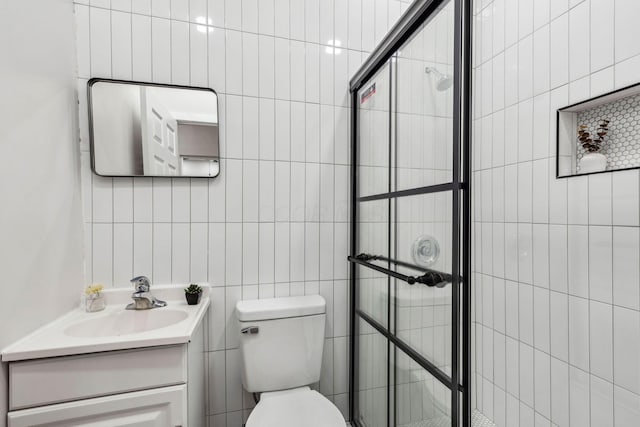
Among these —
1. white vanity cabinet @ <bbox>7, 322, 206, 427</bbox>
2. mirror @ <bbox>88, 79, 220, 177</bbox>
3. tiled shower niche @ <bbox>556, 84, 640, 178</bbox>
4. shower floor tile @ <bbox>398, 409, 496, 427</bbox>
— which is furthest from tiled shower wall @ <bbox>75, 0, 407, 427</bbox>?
tiled shower niche @ <bbox>556, 84, 640, 178</bbox>

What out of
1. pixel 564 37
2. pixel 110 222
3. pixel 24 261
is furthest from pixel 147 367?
pixel 564 37

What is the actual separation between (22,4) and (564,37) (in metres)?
1.94

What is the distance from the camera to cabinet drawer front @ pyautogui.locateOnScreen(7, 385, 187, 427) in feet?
2.97

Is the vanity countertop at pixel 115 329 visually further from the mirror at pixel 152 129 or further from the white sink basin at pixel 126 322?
the mirror at pixel 152 129

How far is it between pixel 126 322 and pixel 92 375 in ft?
0.99

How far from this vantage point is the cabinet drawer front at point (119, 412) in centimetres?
91

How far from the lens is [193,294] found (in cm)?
133

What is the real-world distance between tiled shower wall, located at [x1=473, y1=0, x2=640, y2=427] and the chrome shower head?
0.65 meters

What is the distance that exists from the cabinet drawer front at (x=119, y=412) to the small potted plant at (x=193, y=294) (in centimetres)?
39

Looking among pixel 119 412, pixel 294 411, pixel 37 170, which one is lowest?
pixel 294 411

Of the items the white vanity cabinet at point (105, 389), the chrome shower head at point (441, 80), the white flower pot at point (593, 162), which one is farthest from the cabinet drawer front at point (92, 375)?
the white flower pot at point (593, 162)

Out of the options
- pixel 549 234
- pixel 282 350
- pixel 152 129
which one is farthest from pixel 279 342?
pixel 549 234

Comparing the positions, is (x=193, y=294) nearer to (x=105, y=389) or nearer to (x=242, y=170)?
(x=105, y=389)

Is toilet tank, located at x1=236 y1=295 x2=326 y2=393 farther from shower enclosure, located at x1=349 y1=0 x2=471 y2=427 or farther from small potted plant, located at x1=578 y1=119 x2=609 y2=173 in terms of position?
small potted plant, located at x1=578 y1=119 x2=609 y2=173
